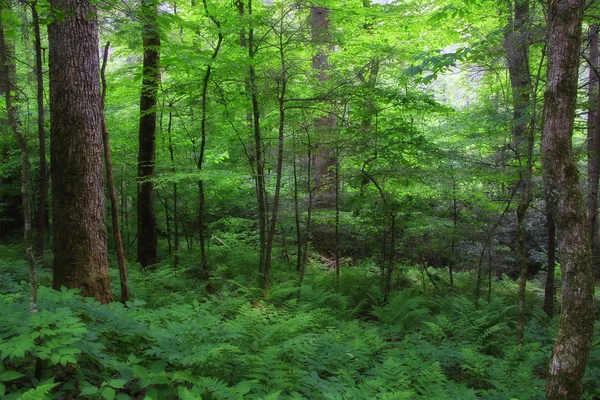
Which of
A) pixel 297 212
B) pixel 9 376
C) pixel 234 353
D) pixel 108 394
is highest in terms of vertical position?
pixel 297 212

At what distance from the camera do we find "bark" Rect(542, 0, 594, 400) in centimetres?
328

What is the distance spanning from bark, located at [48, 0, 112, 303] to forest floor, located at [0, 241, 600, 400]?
0.62 metres

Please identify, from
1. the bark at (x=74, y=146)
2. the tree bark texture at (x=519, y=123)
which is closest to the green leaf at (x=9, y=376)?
the bark at (x=74, y=146)

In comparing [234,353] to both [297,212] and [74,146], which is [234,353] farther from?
[297,212]

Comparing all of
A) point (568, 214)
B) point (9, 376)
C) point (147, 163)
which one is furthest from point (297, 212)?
point (9, 376)

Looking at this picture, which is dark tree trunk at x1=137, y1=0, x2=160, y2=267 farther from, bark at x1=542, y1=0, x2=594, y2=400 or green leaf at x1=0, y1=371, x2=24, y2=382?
bark at x1=542, y1=0, x2=594, y2=400

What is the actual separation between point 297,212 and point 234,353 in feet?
19.5

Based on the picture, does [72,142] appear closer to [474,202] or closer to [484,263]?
[474,202]

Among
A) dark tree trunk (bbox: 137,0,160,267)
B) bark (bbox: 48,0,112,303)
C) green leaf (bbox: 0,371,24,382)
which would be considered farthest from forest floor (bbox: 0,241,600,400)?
dark tree trunk (bbox: 137,0,160,267)

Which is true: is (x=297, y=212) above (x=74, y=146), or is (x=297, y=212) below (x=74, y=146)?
below

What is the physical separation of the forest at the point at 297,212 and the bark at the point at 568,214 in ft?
0.05

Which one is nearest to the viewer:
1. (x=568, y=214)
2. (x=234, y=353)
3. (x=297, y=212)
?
(x=568, y=214)

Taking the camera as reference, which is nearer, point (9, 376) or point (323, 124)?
point (9, 376)

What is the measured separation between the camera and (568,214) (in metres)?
A: 3.34
